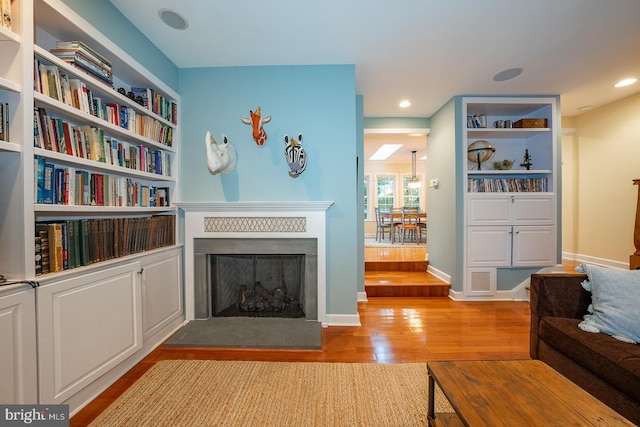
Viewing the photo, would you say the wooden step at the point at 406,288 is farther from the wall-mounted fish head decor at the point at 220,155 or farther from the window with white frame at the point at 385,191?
the window with white frame at the point at 385,191

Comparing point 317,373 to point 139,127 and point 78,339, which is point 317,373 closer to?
point 78,339

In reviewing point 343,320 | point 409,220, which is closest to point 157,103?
point 343,320

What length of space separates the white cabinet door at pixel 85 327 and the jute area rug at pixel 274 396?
9.7 inches

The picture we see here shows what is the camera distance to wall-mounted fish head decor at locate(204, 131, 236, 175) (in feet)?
7.63

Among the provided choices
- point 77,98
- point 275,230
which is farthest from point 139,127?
point 275,230

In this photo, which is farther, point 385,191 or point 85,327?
point 385,191

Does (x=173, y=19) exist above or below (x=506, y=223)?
above

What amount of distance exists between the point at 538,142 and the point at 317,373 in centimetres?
403

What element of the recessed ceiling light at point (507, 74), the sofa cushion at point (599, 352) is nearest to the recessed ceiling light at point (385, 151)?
the recessed ceiling light at point (507, 74)

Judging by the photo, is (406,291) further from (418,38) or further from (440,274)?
(418,38)

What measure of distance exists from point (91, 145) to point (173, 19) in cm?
113

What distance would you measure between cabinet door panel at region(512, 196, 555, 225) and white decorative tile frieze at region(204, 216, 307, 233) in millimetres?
2790

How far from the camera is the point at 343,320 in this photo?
266 centimetres

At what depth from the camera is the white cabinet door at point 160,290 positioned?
2.11 m
